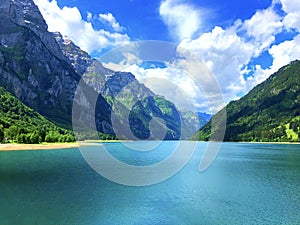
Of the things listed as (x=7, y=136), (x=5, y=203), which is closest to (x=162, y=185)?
(x=5, y=203)

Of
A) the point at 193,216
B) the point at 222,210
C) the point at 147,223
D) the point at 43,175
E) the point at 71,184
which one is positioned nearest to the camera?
the point at 147,223

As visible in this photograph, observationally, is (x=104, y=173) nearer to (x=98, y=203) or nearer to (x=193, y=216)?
(x=98, y=203)

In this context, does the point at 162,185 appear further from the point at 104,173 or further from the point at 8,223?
the point at 8,223

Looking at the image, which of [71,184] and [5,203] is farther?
[71,184]

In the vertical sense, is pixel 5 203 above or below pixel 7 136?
below

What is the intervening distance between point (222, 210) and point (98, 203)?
18.0 metres

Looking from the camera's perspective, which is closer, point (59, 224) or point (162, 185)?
point (59, 224)

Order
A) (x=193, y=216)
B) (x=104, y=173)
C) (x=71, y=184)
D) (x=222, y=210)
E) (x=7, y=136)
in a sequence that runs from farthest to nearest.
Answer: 1. (x=7, y=136)
2. (x=104, y=173)
3. (x=71, y=184)
4. (x=222, y=210)
5. (x=193, y=216)

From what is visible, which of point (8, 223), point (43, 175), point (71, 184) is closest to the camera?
point (8, 223)

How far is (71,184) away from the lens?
58.8 meters

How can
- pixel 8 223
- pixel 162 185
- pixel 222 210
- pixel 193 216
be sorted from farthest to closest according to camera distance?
pixel 162 185 < pixel 222 210 < pixel 193 216 < pixel 8 223

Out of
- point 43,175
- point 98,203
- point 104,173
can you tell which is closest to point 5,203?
point 98,203

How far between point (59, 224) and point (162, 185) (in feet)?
102

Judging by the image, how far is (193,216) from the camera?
39594mm
